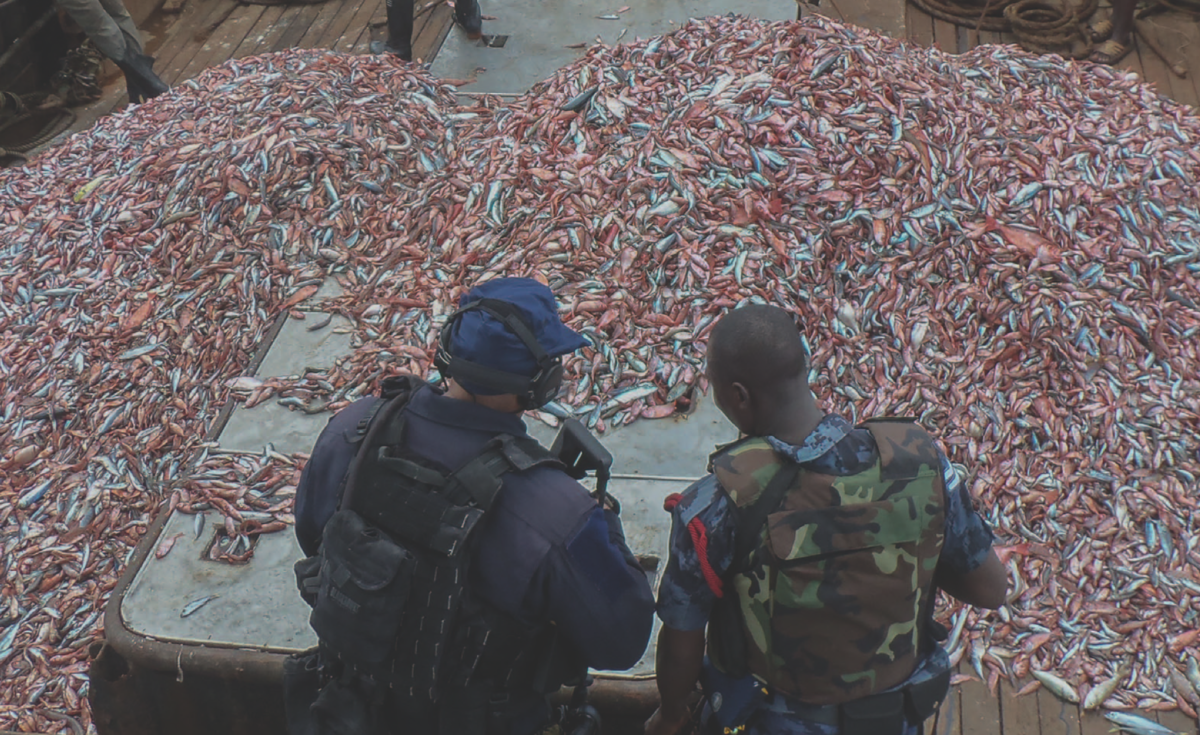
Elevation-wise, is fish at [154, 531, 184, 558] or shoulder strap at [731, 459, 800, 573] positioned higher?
shoulder strap at [731, 459, 800, 573]

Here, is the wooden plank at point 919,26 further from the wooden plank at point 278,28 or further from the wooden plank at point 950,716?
the wooden plank at point 950,716

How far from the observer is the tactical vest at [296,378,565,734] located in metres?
2.50

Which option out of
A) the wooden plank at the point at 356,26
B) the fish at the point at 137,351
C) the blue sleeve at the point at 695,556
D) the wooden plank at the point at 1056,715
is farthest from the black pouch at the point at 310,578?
the wooden plank at the point at 356,26

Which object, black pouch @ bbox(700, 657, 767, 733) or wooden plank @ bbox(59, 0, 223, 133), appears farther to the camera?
wooden plank @ bbox(59, 0, 223, 133)

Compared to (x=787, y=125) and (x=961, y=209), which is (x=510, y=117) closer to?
(x=787, y=125)

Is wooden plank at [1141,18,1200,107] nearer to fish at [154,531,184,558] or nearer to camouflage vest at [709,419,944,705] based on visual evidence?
camouflage vest at [709,419,944,705]

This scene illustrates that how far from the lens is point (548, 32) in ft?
29.6

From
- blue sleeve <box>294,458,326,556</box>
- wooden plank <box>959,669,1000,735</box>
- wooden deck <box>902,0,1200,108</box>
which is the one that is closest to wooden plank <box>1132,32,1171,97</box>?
wooden deck <box>902,0,1200,108</box>

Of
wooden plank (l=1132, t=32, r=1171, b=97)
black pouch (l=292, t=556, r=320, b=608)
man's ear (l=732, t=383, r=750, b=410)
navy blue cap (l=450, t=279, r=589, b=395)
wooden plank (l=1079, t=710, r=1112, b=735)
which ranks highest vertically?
navy blue cap (l=450, t=279, r=589, b=395)

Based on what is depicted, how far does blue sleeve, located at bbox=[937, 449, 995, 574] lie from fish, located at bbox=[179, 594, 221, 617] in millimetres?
2862

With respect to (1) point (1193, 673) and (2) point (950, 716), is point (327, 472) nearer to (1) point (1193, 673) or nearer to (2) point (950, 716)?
(2) point (950, 716)

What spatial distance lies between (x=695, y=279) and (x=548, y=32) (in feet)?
15.1

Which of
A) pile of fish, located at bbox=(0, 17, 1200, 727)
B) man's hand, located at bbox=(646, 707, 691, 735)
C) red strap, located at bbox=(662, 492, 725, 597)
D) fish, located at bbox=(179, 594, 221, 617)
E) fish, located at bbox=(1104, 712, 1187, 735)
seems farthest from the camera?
pile of fish, located at bbox=(0, 17, 1200, 727)

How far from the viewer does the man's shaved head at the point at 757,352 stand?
2.44 meters
